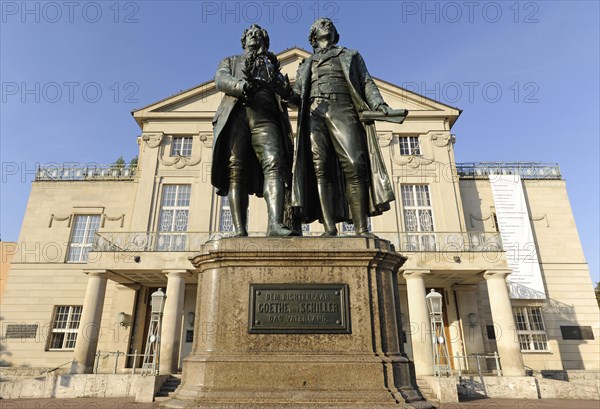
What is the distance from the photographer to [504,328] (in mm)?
16578

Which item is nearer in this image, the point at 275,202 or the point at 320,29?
the point at 275,202

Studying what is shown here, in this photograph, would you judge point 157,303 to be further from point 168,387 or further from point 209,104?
point 209,104

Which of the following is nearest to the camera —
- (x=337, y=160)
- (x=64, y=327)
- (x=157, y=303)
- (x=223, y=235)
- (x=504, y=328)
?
(x=337, y=160)

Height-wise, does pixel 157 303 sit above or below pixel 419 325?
above

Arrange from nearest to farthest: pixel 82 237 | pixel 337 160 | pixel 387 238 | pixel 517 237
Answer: pixel 337 160, pixel 387 238, pixel 517 237, pixel 82 237

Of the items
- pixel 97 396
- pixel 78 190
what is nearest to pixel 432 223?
pixel 97 396

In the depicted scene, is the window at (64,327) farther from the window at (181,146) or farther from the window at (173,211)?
the window at (181,146)

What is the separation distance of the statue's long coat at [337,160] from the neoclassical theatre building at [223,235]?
44.4 feet

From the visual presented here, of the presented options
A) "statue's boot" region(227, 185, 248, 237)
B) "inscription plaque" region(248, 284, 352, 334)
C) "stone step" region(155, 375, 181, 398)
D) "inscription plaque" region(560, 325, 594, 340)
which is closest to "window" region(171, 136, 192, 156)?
"stone step" region(155, 375, 181, 398)

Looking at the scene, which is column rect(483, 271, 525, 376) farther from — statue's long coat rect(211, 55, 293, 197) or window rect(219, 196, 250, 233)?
statue's long coat rect(211, 55, 293, 197)

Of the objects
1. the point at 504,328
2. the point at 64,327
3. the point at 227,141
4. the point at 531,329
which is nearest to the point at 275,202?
the point at 227,141

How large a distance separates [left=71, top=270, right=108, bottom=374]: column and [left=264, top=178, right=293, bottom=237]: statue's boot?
15861 millimetres

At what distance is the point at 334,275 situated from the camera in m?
3.84

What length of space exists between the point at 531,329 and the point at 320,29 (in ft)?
72.2
